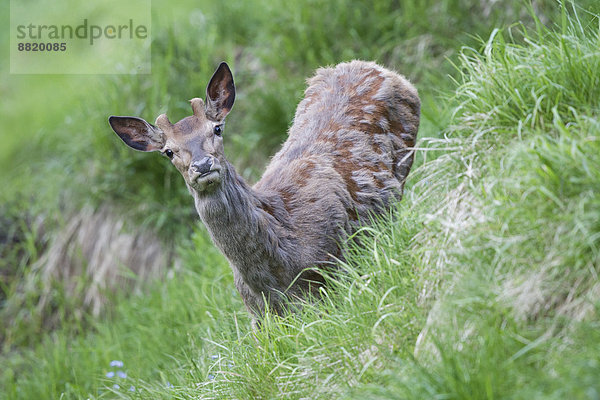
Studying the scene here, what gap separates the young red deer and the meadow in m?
0.24

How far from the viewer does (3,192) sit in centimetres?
949

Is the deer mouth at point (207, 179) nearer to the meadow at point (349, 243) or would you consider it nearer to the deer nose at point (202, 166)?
the deer nose at point (202, 166)

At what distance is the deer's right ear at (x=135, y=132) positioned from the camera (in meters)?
5.25

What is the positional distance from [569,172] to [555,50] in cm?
99

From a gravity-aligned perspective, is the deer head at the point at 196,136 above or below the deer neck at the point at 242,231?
above

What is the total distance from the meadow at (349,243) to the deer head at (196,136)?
97 cm

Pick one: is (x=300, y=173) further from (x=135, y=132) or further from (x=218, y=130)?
(x=135, y=132)

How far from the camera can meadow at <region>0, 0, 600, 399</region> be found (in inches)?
125

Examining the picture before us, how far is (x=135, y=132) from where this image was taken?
5316mm

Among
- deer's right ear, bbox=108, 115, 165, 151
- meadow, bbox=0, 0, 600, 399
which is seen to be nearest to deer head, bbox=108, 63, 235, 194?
deer's right ear, bbox=108, 115, 165, 151

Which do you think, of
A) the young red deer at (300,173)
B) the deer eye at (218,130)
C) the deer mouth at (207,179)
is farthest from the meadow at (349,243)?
the deer eye at (218,130)

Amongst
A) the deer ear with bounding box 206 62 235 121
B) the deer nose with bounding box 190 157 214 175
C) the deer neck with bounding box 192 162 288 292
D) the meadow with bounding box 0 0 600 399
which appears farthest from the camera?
the deer ear with bounding box 206 62 235 121

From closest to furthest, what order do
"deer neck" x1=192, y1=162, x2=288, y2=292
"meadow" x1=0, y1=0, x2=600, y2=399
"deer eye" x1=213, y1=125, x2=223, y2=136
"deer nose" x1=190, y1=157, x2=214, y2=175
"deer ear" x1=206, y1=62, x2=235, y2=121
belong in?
"meadow" x1=0, y1=0, x2=600, y2=399 < "deer nose" x1=190, y1=157, x2=214, y2=175 < "deer neck" x1=192, y1=162, x2=288, y2=292 < "deer eye" x1=213, y1=125, x2=223, y2=136 < "deer ear" x1=206, y1=62, x2=235, y2=121

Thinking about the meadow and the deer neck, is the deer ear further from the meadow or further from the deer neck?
the meadow
